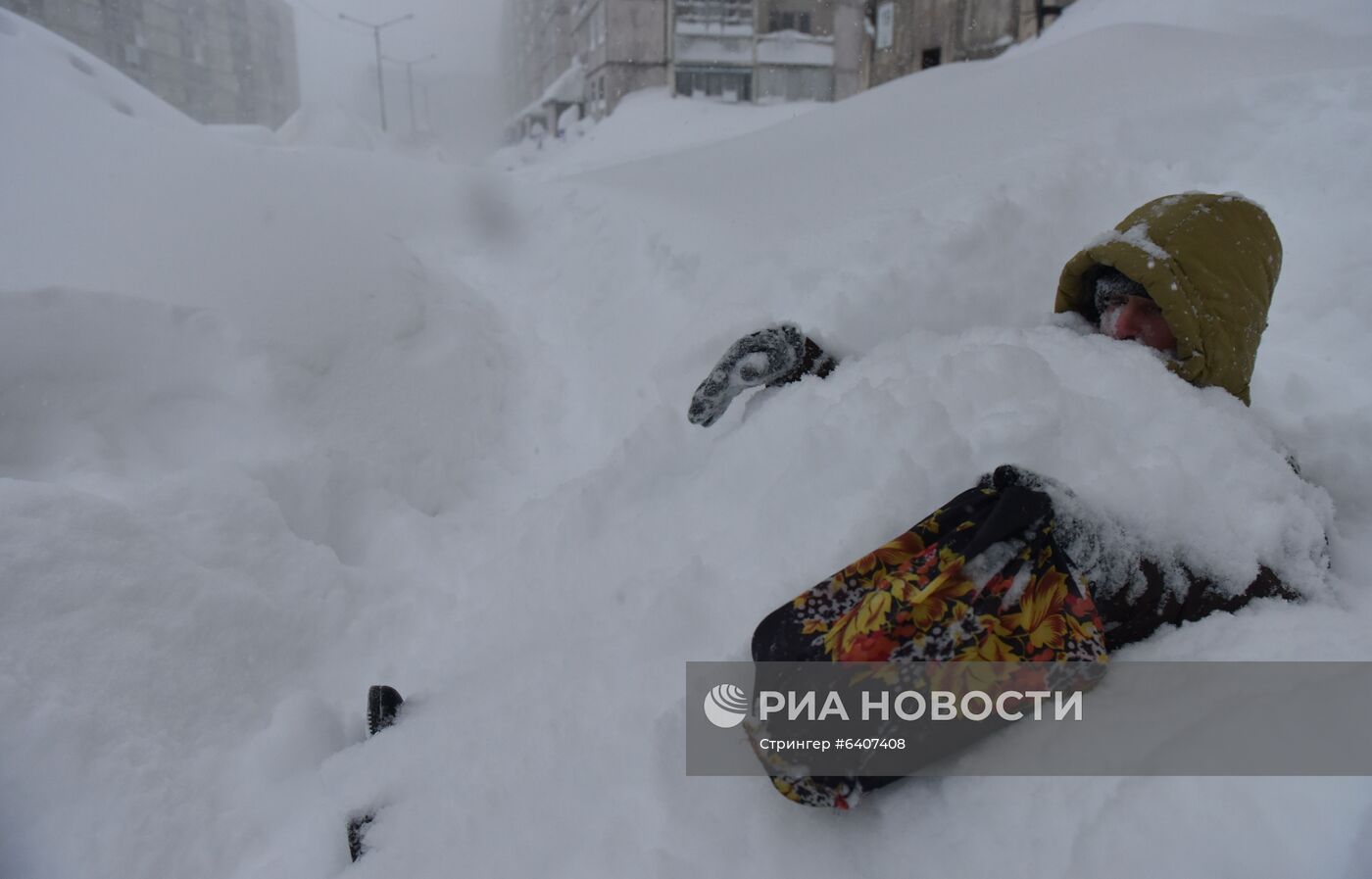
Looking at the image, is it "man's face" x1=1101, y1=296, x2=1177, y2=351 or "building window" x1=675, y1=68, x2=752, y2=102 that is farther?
"building window" x1=675, y1=68, x2=752, y2=102

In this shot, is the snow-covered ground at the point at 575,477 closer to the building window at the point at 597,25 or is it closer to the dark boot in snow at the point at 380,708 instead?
the dark boot in snow at the point at 380,708

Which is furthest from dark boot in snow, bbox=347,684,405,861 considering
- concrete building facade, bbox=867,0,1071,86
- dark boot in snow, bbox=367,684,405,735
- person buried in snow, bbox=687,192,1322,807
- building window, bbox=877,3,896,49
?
building window, bbox=877,3,896,49

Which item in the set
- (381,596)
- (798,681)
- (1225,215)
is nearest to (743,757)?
(798,681)

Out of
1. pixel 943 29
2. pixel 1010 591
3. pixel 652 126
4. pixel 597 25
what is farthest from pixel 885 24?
pixel 597 25

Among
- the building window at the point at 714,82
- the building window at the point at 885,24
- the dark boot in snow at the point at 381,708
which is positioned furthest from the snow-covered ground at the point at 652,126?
the dark boot in snow at the point at 381,708

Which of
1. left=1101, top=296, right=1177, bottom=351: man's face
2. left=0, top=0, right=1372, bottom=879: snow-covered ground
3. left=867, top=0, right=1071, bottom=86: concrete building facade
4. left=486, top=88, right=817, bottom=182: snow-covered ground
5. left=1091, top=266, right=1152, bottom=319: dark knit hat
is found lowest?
left=486, top=88, right=817, bottom=182: snow-covered ground

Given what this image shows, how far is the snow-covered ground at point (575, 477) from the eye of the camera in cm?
126

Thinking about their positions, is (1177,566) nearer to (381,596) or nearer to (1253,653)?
(1253,653)

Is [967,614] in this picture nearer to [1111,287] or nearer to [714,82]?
[1111,287]

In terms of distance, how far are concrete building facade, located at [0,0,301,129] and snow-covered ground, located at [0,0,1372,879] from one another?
119ft

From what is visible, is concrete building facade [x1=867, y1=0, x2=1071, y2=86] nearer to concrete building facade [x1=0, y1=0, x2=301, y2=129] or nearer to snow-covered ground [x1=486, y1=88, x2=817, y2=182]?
snow-covered ground [x1=486, y1=88, x2=817, y2=182]

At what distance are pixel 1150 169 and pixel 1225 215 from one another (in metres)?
2.08

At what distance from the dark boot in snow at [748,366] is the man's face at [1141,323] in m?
0.80

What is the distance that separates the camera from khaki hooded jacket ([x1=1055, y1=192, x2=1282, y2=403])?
1634mm
